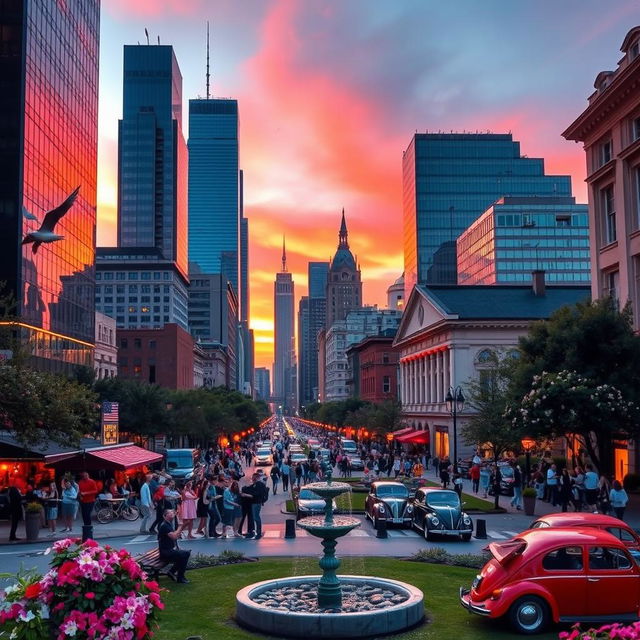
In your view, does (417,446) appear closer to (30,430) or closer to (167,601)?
(30,430)

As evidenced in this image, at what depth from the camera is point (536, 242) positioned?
13238 cm

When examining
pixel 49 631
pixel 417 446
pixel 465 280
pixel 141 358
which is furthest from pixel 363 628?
pixel 465 280

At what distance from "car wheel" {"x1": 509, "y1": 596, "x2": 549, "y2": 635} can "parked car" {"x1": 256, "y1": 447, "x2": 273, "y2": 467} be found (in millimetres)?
50809

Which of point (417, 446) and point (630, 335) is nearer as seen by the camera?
point (630, 335)

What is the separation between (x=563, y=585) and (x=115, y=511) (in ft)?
69.8

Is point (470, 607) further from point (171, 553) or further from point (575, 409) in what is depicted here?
point (575, 409)

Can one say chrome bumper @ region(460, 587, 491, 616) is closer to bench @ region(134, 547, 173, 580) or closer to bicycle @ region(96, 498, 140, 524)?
bench @ region(134, 547, 173, 580)

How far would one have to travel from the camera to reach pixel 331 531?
14.1 meters

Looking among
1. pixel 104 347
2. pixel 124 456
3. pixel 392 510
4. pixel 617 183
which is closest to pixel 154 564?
pixel 392 510

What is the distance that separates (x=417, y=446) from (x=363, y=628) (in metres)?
68.2

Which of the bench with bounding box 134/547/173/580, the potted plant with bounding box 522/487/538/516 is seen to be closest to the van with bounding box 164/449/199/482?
the potted plant with bounding box 522/487/538/516

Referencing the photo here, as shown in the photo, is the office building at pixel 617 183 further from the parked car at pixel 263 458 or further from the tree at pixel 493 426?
the parked car at pixel 263 458

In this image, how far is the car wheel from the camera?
1287 centimetres

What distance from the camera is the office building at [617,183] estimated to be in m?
36.4
